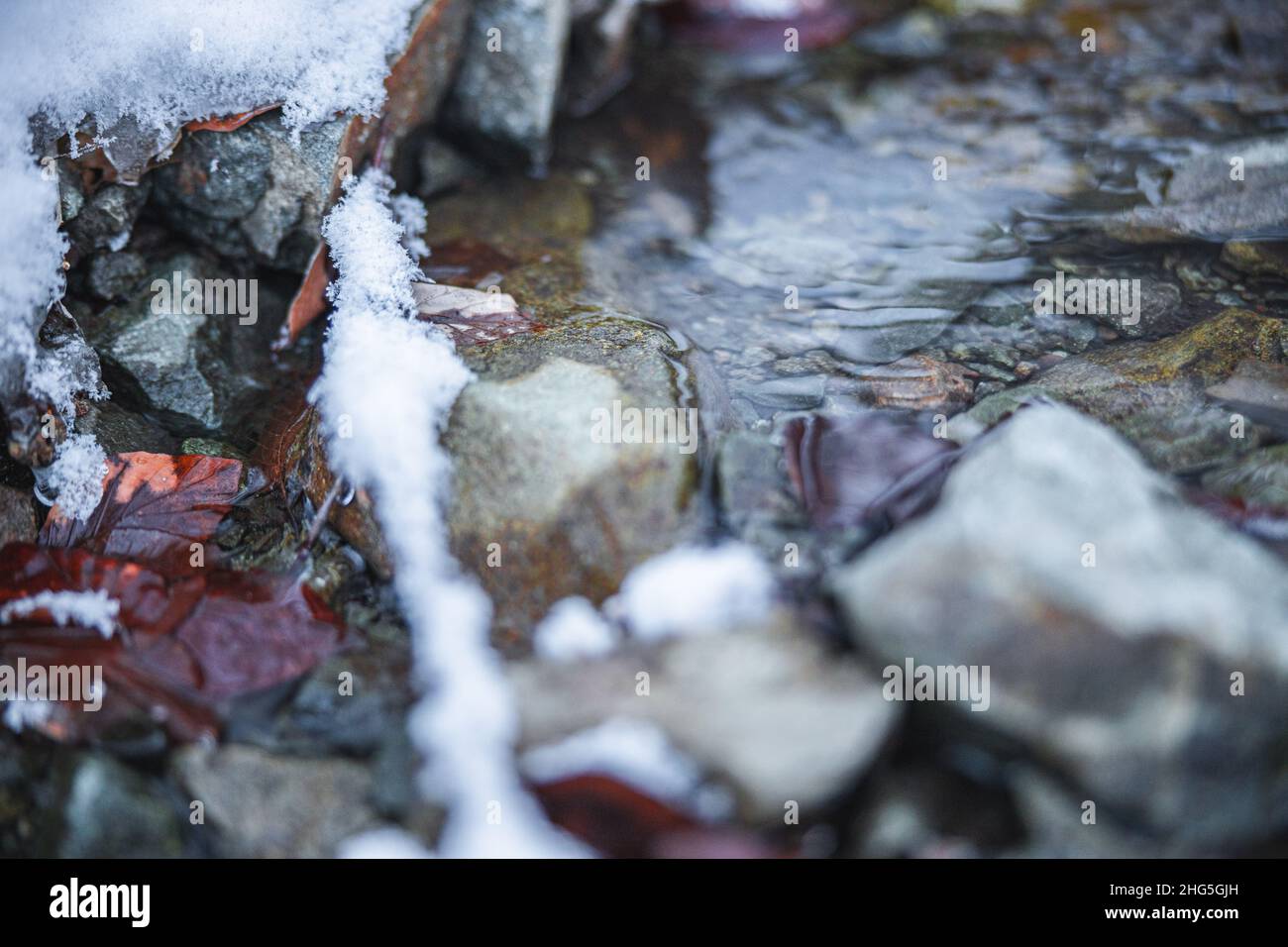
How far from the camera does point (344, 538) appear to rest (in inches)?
114

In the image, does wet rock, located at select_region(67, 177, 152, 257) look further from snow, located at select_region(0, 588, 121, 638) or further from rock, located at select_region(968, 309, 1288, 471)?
rock, located at select_region(968, 309, 1288, 471)

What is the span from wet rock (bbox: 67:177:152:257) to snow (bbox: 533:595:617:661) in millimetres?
2086

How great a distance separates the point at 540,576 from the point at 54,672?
1334 millimetres

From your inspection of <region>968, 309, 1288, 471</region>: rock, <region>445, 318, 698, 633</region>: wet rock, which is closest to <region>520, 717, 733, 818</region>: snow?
<region>445, 318, 698, 633</region>: wet rock

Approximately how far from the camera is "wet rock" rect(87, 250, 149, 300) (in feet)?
10.6

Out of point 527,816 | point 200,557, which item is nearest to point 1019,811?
point 527,816

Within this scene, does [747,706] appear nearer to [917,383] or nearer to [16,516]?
[917,383]

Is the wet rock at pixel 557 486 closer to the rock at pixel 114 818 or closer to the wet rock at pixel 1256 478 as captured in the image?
the rock at pixel 114 818

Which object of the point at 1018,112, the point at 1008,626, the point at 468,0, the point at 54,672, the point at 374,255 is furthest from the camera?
the point at 1018,112

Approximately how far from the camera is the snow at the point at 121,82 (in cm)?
288

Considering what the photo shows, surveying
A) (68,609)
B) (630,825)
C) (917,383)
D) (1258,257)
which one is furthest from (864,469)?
(68,609)

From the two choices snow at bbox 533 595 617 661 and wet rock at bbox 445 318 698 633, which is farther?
wet rock at bbox 445 318 698 633
